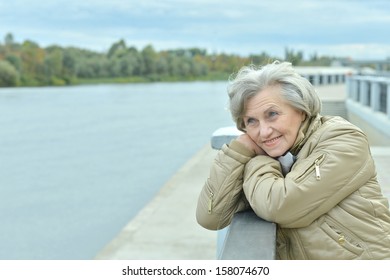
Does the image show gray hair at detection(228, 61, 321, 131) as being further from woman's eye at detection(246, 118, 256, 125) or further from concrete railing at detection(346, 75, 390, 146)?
concrete railing at detection(346, 75, 390, 146)

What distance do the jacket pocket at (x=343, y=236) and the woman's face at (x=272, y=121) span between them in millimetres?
231

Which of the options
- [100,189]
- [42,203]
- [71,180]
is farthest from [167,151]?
[42,203]

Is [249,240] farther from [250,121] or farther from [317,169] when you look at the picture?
[250,121]

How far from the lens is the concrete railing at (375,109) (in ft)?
31.5

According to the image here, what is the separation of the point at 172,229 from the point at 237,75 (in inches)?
134

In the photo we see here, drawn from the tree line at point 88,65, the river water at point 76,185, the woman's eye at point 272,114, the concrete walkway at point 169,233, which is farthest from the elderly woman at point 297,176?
the tree line at point 88,65

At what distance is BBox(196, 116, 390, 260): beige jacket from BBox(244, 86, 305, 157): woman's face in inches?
2.1

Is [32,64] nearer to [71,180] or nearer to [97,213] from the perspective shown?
[71,180]

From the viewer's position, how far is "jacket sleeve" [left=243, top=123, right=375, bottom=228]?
1.47 metres

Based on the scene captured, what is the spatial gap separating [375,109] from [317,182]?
32.5ft

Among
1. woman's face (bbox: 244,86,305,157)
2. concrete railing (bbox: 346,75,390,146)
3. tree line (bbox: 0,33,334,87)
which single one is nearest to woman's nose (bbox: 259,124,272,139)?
woman's face (bbox: 244,86,305,157)

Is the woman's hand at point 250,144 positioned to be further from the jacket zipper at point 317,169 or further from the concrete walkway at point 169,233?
the concrete walkway at point 169,233

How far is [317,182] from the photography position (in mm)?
1463

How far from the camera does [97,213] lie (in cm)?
800
